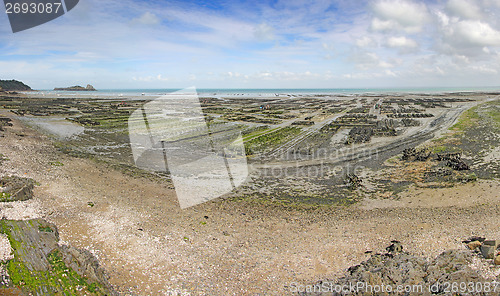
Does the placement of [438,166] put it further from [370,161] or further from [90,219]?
[90,219]

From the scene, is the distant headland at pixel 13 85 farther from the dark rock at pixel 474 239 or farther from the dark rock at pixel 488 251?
the dark rock at pixel 488 251

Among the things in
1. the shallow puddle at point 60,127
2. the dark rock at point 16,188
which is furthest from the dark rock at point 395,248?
the shallow puddle at point 60,127

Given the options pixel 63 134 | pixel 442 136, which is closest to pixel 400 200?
pixel 442 136

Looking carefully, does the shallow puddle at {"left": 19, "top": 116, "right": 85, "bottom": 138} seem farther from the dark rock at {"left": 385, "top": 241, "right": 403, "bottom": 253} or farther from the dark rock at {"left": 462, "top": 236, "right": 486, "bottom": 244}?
the dark rock at {"left": 462, "top": 236, "right": 486, "bottom": 244}

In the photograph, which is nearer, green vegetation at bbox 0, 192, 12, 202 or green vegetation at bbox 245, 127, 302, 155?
green vegetation at bbox 0, 192, 12, 202

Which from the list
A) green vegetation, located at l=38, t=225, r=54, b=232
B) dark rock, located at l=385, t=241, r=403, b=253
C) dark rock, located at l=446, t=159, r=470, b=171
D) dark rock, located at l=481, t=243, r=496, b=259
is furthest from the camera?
dark rock, located at l=446, t=159, r=470, b=171

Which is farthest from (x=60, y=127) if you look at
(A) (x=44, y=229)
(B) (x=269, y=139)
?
(A) (x=44, y=229)

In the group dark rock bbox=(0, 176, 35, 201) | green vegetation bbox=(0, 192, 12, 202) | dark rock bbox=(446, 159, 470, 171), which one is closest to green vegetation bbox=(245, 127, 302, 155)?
dark rock bbox=(446, 159, 470, 171)

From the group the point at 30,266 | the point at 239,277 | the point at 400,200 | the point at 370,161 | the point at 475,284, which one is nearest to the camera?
the point at 475,284

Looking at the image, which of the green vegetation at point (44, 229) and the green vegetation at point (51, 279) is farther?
the green vegetation at point (44, 229)

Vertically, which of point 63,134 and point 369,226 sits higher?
point 63,134

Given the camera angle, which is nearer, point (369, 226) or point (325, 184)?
point (369, 226)
